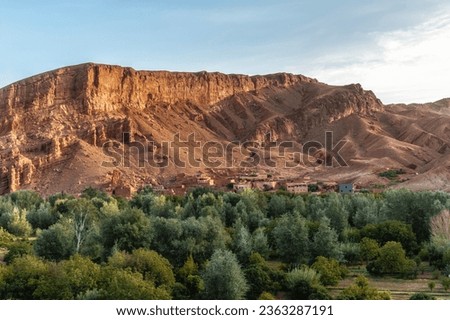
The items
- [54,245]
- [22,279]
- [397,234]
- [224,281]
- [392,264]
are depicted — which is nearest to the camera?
[224,281]

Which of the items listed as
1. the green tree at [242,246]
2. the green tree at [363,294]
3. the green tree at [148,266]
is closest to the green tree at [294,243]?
the green tree at [242,246]

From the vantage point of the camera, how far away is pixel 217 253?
18.8 m

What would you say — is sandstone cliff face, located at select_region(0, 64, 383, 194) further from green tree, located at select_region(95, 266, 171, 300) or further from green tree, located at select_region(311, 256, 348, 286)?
green tree, located at select_region(95, 266, 171, 300)

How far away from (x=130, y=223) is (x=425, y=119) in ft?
286

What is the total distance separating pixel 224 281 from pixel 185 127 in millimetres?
71843

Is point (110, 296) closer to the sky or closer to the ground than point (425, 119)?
closer to the ground

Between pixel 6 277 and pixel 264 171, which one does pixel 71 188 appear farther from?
pixel 6 277

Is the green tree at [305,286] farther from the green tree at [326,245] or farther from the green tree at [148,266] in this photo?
the green tree at [148,266]

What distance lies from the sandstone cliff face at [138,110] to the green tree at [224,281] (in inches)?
1874

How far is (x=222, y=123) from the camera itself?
96.3 meters

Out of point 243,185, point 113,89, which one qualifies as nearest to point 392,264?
point 243,185

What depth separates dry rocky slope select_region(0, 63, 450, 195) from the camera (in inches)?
2653

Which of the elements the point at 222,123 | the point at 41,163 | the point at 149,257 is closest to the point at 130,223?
the point at 149,257

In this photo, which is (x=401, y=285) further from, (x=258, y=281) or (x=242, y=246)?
(x=242, y=246)
